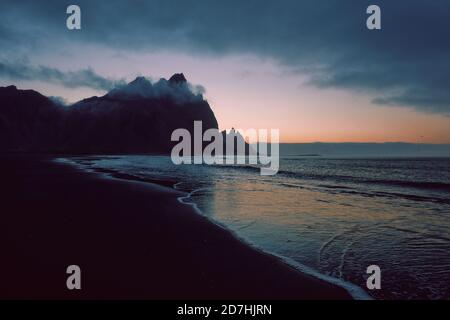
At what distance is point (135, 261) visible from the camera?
7090 mm

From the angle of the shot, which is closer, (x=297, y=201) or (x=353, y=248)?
(x=353, y=248)

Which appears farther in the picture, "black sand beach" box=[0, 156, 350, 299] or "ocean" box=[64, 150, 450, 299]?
"ocean" box=[64, 150, 450, 299]

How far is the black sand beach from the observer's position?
575cm

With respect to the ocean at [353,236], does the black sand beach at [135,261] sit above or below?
above

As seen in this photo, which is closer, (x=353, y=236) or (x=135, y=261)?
(x=135, y=261)

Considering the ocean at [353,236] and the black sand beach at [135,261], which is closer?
the black sand beach at [135,261]

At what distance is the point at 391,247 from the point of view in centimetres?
939

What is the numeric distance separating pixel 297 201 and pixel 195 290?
44.1 feet

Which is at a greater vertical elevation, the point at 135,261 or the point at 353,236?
the point at 135,261

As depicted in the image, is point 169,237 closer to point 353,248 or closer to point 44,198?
point 353,248

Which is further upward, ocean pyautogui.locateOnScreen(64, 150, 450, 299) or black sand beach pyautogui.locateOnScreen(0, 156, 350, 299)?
black sand beach pyautogui.locateOnScreen(0, 156, 350, 299)

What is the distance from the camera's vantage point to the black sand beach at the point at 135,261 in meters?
5.75
